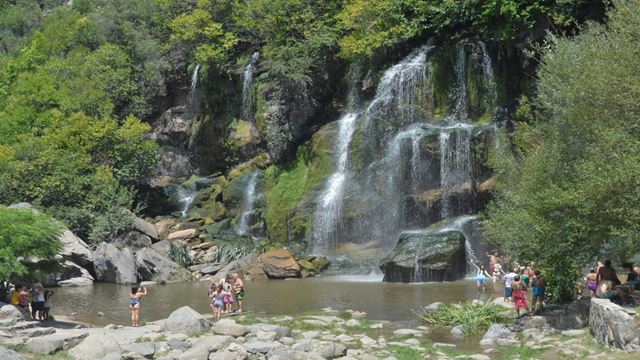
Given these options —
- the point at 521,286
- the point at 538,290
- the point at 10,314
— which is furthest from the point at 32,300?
the point at 538,290

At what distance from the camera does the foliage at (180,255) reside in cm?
3965

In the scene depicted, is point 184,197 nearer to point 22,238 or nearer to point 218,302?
point 218,302

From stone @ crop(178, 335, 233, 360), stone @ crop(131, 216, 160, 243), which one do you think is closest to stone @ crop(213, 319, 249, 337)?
stone @ crop(178, 335, 233, 360)

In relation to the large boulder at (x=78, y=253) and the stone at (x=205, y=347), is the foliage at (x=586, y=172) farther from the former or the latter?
the large boulder at (x=78, y=253)

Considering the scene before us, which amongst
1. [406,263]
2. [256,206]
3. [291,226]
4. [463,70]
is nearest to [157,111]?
[256,206]

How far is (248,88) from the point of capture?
5103 centimetres

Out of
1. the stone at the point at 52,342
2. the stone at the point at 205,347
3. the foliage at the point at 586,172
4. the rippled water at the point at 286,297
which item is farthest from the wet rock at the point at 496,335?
the stone at the point at 52,342

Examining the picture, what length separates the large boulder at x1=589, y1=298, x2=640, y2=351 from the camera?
52.7 feet

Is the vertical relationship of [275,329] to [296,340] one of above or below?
above

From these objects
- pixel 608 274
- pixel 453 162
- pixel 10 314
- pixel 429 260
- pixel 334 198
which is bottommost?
pixel 10 314

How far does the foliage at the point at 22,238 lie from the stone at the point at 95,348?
6093mm

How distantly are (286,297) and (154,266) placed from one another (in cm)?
1094

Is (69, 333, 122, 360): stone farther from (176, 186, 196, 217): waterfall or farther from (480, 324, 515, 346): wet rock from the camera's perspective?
(176, 186, 196, 217): waterfall

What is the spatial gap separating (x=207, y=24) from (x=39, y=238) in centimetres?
3290
